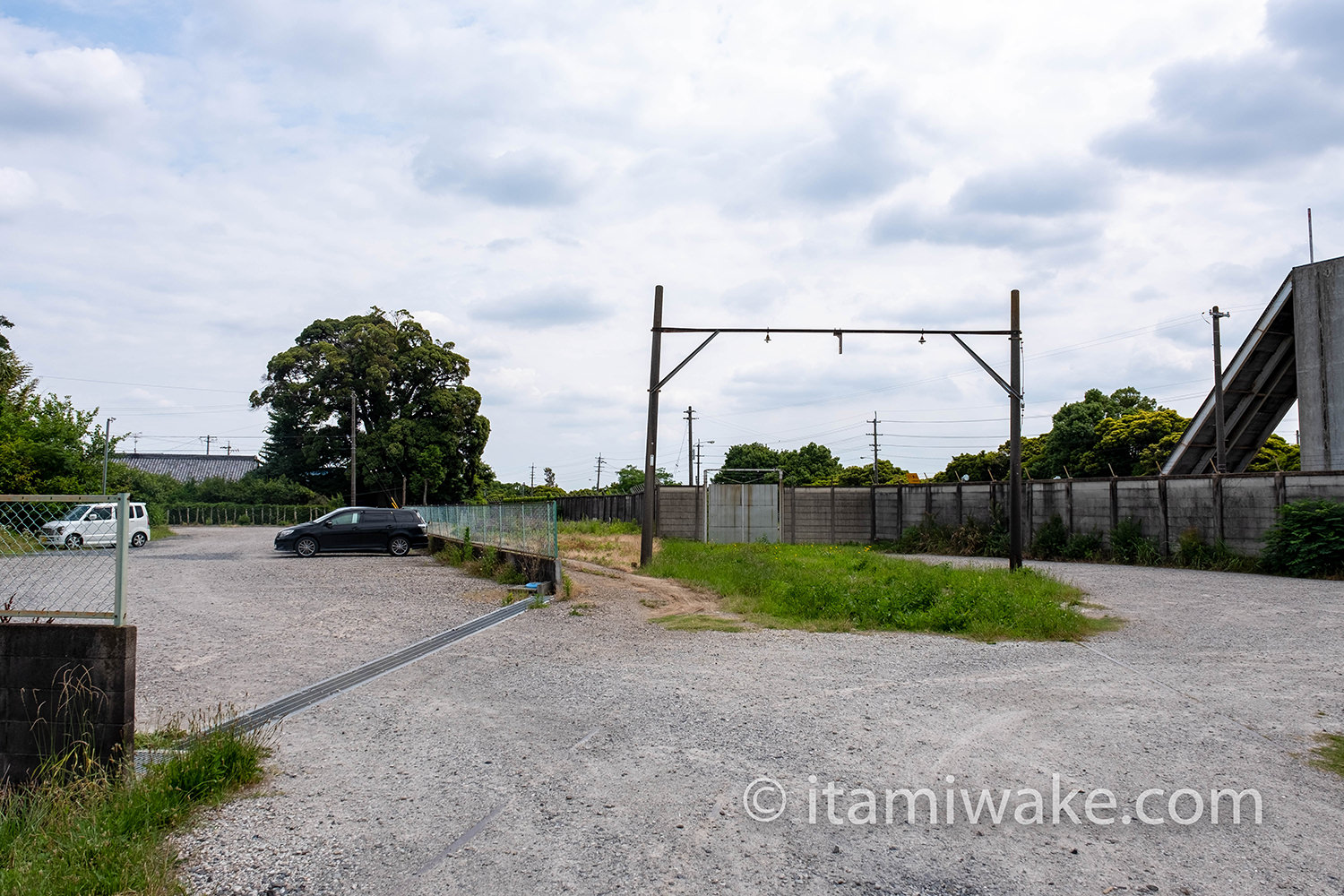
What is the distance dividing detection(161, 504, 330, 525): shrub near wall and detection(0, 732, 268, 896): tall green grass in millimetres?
60365

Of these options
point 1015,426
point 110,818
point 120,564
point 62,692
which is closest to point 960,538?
point 1015,426

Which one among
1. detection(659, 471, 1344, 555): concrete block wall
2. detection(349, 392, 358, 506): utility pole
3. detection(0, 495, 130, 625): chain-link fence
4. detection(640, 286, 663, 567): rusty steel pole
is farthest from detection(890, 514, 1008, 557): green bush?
detection(349, 392, 358, 506): utility pole

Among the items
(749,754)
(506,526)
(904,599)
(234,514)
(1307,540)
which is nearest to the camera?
(749,754)

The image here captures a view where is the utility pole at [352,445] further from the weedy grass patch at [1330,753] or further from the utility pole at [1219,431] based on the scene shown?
the weedy grass patch at [1330,753]

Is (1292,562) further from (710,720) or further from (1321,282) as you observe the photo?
(710,720)

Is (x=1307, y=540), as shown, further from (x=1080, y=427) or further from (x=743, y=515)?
(x=1080, y=427)

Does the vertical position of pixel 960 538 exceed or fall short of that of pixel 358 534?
it falls short

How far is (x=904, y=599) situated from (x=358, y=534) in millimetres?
17894

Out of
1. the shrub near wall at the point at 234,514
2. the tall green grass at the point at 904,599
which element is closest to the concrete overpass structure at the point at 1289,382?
the tall green grass at the point at 904,599

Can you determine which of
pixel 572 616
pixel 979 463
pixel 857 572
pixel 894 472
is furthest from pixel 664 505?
pixel 894 472

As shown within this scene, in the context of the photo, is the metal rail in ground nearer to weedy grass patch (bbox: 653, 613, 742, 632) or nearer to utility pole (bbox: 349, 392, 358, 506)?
weedy grass patch (bbox: 653, 613, 742, 632)

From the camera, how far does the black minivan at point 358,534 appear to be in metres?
24.7

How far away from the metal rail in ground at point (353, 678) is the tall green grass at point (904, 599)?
3669 mm

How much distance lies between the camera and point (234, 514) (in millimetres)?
62125
